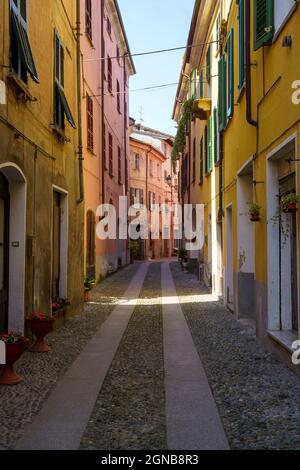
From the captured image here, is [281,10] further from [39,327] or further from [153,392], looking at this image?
[39,327]

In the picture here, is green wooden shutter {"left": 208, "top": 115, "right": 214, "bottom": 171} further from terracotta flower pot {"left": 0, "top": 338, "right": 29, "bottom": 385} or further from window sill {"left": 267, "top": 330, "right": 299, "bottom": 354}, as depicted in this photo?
terracotta flower pot {"left": 0, "top": 338, "right": 29, "bottom": 385}

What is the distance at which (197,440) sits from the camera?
13.7 feet

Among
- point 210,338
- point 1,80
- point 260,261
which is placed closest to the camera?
point 1,80

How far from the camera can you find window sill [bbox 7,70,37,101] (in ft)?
22.9

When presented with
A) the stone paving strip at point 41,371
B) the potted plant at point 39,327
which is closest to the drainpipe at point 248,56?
the potted plant at point 39,327

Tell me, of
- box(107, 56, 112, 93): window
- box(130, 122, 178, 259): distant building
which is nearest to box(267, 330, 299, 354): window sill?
box(107, 56, 112, 93): window

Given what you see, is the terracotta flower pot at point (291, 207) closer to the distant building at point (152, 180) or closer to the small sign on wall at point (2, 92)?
the small sign on wall at point (2, 92)

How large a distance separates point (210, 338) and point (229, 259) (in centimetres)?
356

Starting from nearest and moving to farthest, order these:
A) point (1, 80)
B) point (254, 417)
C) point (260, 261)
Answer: point (254, 417) < point (1, 80) < point (260, 261)

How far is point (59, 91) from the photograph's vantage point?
10.0 meters

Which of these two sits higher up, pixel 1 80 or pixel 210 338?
pixel 1 80

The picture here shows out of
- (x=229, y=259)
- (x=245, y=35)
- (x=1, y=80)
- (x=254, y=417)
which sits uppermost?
(x=245, y=35)

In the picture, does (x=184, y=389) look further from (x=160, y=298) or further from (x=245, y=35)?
(x=160, y=298)
